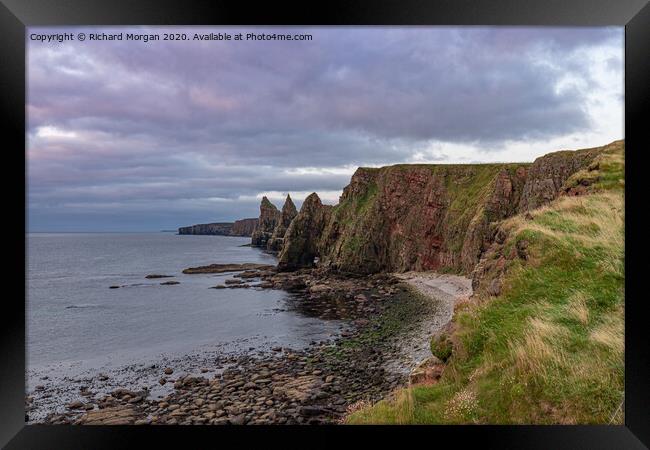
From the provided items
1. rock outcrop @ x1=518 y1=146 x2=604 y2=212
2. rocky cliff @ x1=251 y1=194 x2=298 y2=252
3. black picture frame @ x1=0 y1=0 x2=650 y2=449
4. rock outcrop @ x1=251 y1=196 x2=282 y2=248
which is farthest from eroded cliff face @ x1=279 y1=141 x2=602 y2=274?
rock outcrop @ x1=251 y1=196 x2=282 y2=248

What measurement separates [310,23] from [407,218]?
59216mm

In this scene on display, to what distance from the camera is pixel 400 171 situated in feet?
219

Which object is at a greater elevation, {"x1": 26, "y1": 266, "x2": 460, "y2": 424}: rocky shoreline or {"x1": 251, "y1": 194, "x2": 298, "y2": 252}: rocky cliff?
{"x1": 251, "y1": 194, "x2": 298, "y2": 252}: rocky cliff

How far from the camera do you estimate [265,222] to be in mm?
127250

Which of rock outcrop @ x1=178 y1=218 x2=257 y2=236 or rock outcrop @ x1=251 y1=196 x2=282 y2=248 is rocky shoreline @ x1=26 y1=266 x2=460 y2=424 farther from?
rock outcrop @ x1=178 y1=218 x2=257 y2=236

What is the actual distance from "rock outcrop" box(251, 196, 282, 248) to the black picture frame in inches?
4473

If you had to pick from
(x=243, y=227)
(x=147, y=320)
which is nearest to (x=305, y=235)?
(x=147, y=320)

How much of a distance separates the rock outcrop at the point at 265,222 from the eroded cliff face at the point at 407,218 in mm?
49067

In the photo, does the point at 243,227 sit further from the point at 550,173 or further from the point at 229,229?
the point at 550,173

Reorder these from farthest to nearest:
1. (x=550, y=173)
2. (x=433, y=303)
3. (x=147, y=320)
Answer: (x=550, y=173) < (x=147, y=320) < (x=433, y=303)

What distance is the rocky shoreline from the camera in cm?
1446

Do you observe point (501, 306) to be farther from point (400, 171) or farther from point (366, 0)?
point (400, 171)

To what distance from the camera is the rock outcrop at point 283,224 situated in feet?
326

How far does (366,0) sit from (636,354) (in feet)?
22.0
